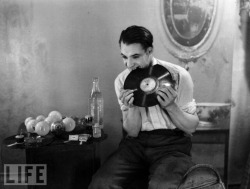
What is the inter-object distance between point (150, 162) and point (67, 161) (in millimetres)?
537

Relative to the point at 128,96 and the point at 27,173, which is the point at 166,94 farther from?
the point at 27,173

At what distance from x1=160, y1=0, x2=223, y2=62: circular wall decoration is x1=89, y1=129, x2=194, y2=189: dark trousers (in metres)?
0.85

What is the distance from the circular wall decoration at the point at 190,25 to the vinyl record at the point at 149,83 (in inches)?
29.4

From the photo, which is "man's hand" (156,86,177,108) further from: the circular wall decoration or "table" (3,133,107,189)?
the circular wall decoration

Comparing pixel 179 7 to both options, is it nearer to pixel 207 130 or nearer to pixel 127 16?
pixel 127 16

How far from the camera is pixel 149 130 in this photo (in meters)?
1.90

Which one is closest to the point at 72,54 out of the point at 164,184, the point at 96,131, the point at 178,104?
the point at 96,131

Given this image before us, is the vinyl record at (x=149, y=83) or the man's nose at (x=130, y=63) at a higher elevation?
the man's nose at (x=130, y=63)

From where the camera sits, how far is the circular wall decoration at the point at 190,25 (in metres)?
2.36

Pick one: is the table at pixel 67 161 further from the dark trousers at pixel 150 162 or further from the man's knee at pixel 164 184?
the man's knee at pixel 164 184

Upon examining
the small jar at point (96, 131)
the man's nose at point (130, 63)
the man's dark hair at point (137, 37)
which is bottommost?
the small jar at point (96, 131)

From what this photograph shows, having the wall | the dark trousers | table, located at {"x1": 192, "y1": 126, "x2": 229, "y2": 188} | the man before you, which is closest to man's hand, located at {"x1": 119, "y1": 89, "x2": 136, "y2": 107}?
the man

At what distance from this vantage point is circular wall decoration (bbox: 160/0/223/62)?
2.36 metres

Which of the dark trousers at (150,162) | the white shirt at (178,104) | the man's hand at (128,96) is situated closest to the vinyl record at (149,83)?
the man's hand at (128,96)
